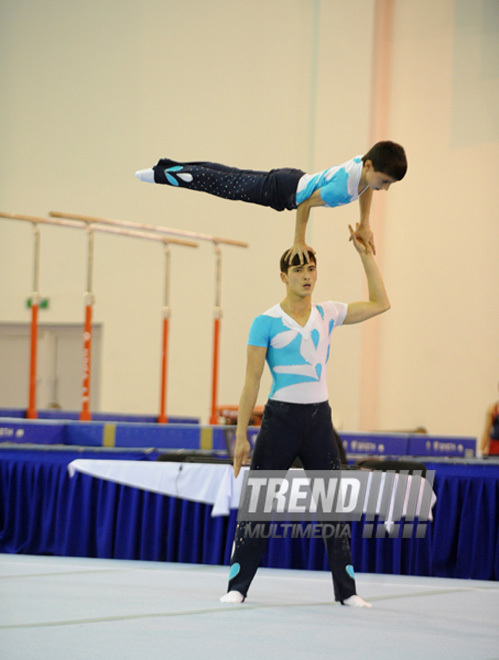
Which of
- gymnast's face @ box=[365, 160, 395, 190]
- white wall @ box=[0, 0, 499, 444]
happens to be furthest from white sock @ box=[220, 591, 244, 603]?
white wall @ box=[0, 0, 499, 444]

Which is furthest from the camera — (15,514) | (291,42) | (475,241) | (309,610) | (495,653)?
(291,42)

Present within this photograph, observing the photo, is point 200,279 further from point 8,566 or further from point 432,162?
point 8,566

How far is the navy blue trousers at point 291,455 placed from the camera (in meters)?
3.71

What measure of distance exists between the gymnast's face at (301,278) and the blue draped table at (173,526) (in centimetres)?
183

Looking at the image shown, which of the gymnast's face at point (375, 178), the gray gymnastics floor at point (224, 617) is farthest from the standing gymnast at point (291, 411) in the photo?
the gymnast's face at point (375, 178)

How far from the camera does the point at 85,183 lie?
12711mm

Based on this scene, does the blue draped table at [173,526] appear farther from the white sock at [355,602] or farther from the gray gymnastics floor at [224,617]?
the white sock at [355,602]

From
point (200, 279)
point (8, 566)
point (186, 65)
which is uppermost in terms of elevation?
point (186, 65)

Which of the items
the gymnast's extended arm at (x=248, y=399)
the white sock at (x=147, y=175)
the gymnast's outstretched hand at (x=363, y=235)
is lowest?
the gymnast's extended arm at (x=248, y=399)

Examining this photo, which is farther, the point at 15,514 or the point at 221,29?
the point at 221,29

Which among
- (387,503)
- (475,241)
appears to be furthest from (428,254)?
(387,503)

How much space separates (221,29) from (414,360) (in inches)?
202

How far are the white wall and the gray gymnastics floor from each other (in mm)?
6345

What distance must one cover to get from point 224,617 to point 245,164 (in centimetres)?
925
